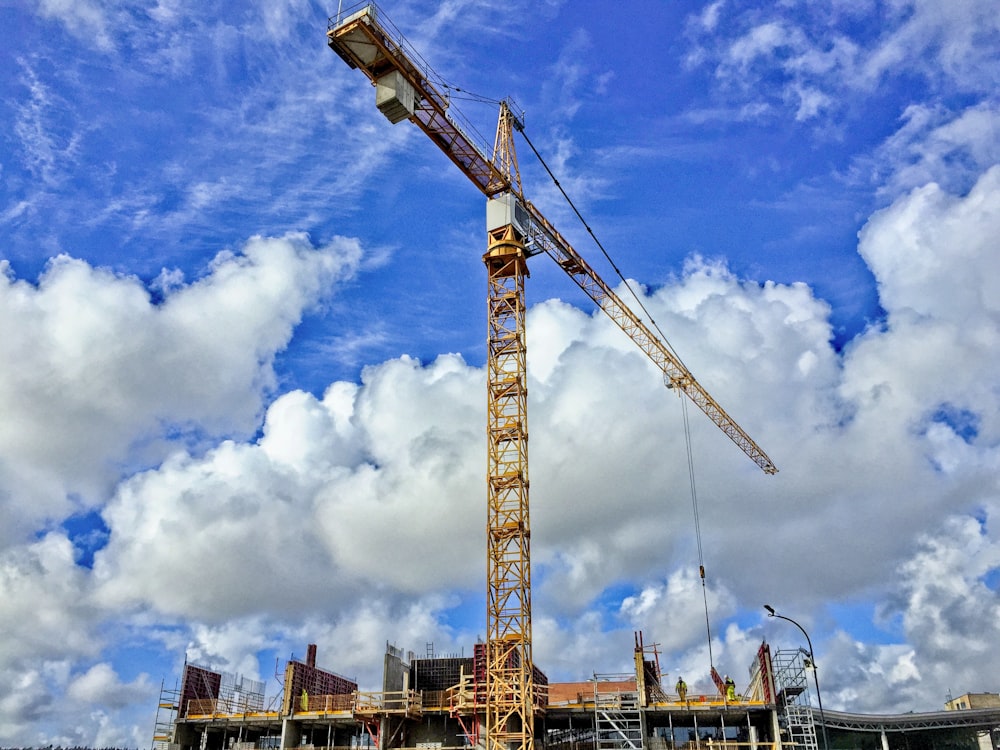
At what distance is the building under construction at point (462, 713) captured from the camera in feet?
186

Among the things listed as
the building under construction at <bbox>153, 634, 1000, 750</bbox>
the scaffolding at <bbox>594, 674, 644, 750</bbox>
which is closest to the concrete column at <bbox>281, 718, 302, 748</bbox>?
the building under construction at <bbox>153, 634, 1000, 750</bbox>

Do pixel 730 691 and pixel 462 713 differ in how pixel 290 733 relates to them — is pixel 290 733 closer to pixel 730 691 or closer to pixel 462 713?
pixel 462 713

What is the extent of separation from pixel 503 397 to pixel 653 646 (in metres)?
20.7

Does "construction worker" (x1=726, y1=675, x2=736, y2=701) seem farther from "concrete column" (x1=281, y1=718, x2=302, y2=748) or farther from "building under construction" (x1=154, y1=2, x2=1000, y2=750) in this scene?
"concrete column" (x1=281, y1=718, x2=302, y2=748)

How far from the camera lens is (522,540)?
6238cm

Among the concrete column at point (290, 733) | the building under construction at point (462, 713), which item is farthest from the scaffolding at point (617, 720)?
the concrete column at point (290, 733)

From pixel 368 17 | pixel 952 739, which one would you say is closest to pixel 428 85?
pixel 368 17

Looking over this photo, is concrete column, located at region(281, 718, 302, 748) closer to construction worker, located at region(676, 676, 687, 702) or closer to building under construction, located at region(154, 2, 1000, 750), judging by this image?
building under construction, located at region(154, 2, 1000, 750)

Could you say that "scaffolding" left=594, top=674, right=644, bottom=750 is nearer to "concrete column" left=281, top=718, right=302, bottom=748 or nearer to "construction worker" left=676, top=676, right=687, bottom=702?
"construction worker" left=676, top=676, right=687, bottom=702

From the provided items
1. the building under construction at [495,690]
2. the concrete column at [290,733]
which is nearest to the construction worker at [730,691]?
the building under construction at [495,690]

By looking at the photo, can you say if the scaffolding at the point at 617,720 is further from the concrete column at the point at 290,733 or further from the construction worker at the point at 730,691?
the concrete column at the point at 290,733

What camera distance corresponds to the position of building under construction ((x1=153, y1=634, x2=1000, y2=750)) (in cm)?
5684

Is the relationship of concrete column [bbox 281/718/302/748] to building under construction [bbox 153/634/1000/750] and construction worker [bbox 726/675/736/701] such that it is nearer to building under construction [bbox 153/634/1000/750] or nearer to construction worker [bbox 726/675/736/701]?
building under construction [bbox 153/634/1000/750]

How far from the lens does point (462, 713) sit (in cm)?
5897
